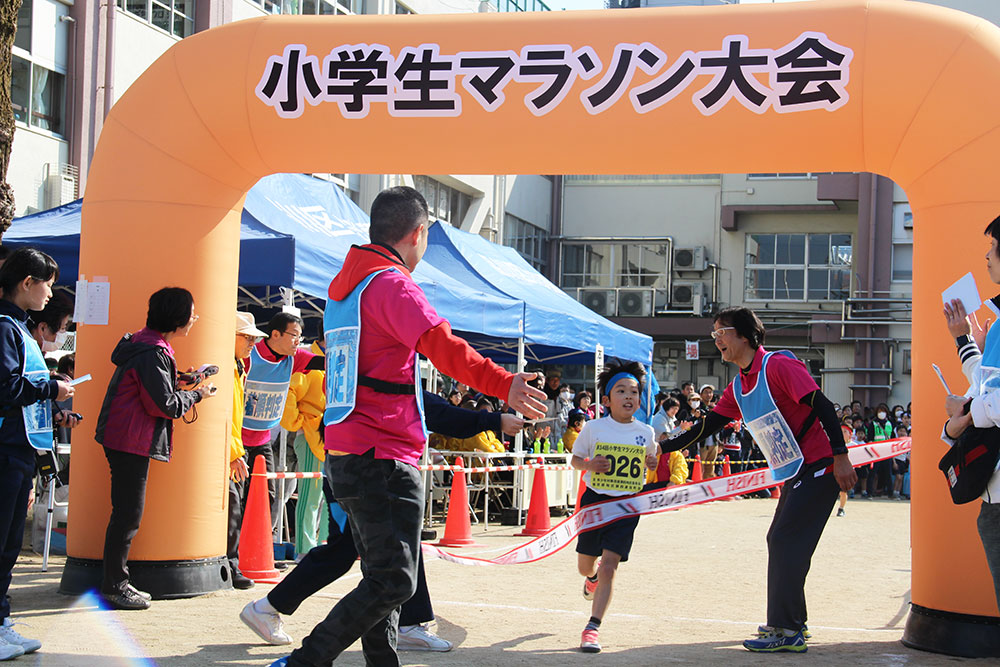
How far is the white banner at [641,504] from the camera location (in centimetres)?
672

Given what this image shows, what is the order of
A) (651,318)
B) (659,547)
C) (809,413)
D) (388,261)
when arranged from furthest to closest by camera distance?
(651,318) → (659,547) → (809,413) → (388,261)

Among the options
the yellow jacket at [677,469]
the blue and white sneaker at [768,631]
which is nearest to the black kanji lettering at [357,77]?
the blue and white sneaker at [768,631]

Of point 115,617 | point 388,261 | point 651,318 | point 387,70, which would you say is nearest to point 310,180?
point 387,70

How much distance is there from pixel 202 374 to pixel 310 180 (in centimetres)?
728

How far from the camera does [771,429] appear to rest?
656cm

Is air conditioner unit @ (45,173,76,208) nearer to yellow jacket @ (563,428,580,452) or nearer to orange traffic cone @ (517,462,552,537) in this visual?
yellow jacket @ (563,428,580,452)

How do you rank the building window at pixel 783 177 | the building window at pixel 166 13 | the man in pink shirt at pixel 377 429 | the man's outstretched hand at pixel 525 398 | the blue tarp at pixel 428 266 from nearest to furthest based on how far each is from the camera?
the man's outstretched hand at pixel 525 398 → the man in pink shirt at pixel 377 429 → the blue tarp at pixel 428 266 → the building window at pixel 166 13 → the building window at pixel 783 177

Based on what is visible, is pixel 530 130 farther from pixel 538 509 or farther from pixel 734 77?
pixel 538 509

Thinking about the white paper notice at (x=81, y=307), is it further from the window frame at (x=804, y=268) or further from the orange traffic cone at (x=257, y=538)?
the window frame at (x=804, y=268)

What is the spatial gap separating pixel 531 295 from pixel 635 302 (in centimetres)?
2151

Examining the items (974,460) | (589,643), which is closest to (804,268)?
(589,643)

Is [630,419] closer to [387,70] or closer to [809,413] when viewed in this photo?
[809,413]

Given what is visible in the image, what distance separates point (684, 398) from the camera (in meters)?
22.0

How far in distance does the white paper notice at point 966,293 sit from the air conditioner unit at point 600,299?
31.9m
